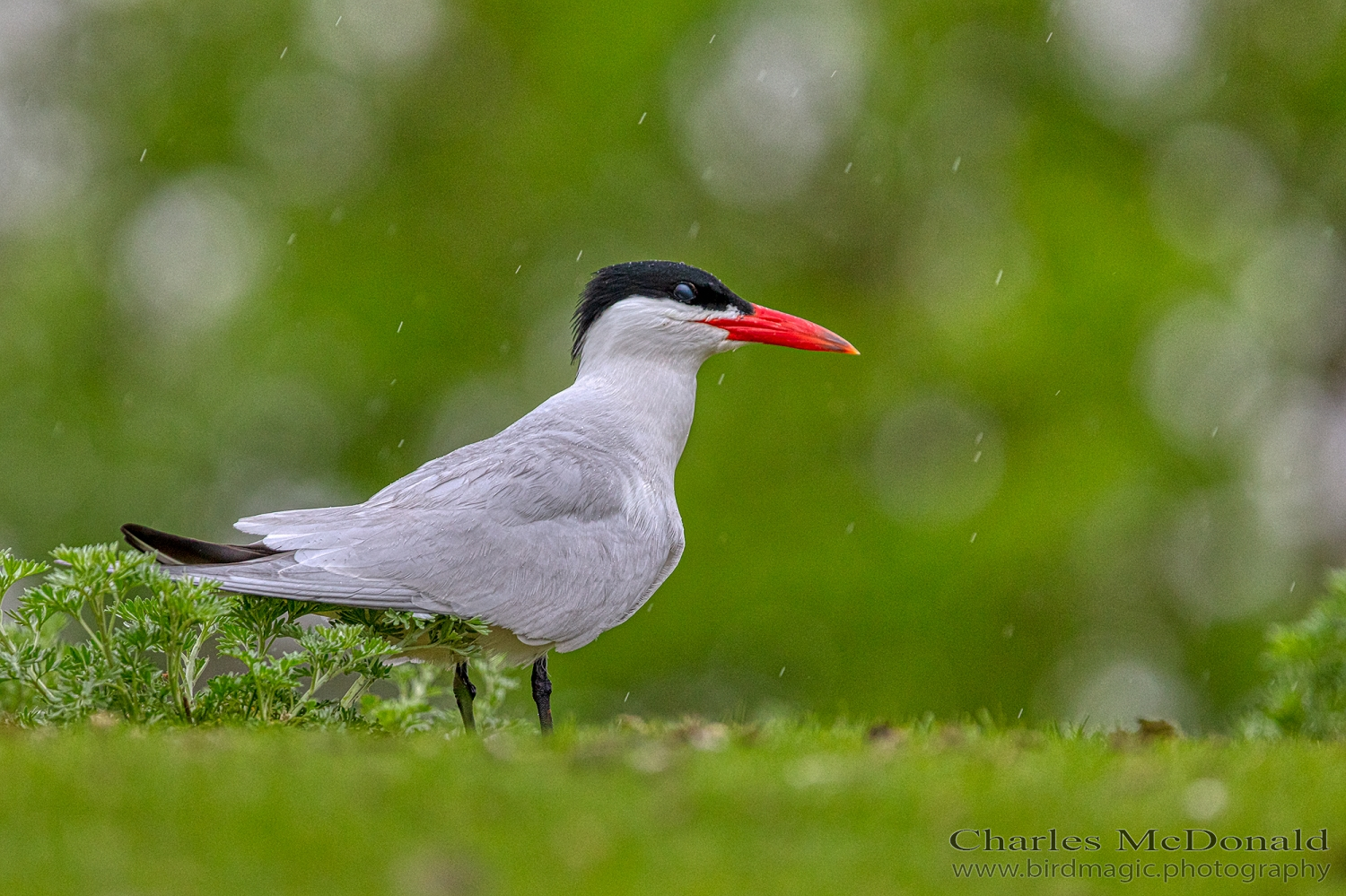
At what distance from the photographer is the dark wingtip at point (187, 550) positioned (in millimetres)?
4871

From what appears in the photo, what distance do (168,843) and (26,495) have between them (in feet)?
37.6

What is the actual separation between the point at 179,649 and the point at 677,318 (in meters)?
2.58

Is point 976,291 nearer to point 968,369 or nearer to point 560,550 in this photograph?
point 968,369

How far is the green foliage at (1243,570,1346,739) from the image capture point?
19.6 ft

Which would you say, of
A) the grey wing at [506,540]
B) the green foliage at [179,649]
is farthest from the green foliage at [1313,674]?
the green foliage at [179,649]

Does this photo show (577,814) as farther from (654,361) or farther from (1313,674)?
(1313,674)

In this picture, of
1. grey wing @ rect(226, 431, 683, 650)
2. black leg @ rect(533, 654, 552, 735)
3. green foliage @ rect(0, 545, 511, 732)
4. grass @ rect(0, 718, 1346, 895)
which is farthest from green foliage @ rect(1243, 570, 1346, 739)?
green foliage @ rect(0, 545, 511, 732)

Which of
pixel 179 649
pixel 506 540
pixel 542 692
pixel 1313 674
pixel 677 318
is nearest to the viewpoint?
pixel 179 649

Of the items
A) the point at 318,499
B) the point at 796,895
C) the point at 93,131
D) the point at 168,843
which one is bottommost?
the point at 796,895

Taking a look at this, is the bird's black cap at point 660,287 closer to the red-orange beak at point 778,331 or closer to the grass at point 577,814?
the red-orange beak at point 778,331

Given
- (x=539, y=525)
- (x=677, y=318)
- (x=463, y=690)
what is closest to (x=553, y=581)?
(x=539, y=525)

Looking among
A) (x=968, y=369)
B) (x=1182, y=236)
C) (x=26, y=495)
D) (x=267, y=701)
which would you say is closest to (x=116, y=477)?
(x=26, y=495)

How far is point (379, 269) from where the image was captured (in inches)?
504

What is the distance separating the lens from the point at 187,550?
16.3 ft
